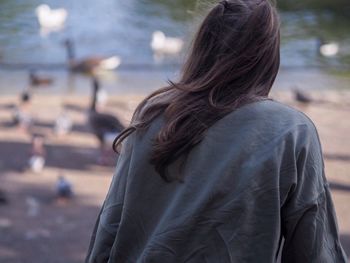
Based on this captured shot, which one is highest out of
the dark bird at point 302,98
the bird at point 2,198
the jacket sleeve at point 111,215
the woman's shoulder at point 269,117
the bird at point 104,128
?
the woman's shoulder at point 269,117

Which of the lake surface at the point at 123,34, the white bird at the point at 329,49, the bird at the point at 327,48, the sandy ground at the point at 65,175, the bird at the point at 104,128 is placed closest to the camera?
the sandy ground at the point at 65,175

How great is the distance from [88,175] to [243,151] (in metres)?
4.63

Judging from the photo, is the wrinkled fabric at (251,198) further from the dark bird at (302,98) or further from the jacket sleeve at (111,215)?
the dark bird at (302,98)

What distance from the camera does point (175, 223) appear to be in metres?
1.33

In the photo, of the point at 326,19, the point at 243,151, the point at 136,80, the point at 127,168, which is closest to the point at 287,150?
the point at 243,151

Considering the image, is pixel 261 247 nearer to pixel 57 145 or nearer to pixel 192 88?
pixel 192 88

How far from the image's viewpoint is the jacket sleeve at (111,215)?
1.45 m

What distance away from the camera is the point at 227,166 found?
129 cm

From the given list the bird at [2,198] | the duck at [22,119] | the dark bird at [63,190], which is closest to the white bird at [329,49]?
the duck at [22,119]

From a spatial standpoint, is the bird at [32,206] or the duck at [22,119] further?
the duck at [22,119]

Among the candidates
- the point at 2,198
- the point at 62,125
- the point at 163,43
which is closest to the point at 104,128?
the point at 62,125

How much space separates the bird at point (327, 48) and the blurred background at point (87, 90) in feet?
0.08

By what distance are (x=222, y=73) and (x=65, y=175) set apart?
15.0ft

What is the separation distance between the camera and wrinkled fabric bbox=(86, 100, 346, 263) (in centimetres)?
128
